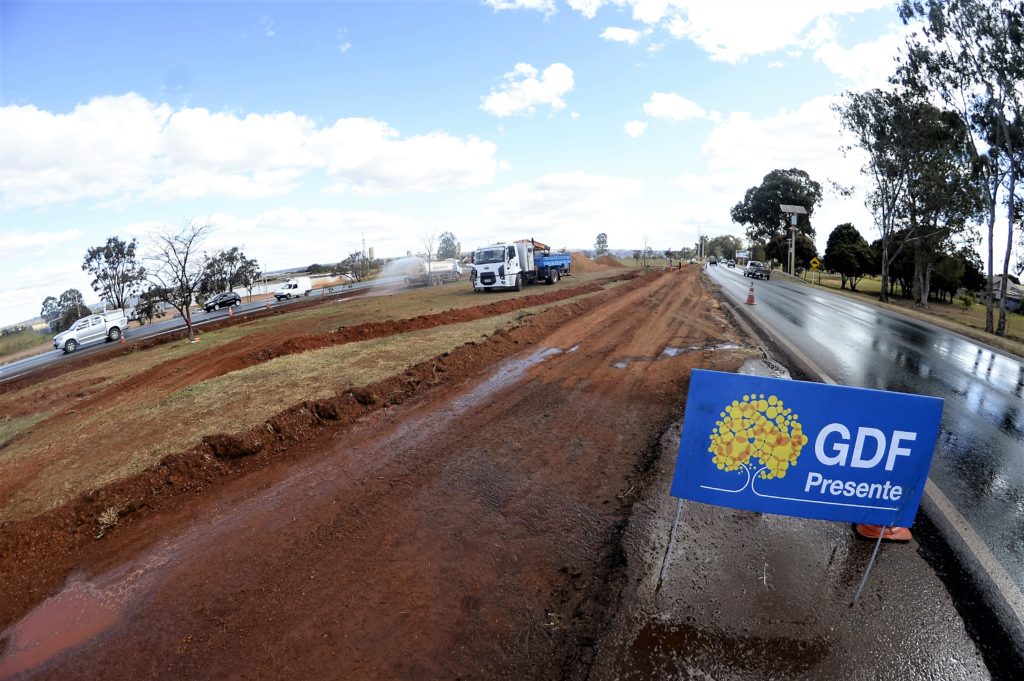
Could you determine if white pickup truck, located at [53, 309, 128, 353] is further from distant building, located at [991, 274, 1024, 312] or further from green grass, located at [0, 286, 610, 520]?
distant building, located at [991, 274, 1024, 312]

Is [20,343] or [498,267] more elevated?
[498,267]

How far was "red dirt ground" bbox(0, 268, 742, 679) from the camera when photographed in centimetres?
370

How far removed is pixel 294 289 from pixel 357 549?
1911 inches

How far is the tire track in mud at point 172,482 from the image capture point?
16.9 ft

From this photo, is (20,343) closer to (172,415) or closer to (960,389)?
(172,415)

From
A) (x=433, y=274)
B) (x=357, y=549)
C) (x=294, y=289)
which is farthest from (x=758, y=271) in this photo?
(x=357, y=549)

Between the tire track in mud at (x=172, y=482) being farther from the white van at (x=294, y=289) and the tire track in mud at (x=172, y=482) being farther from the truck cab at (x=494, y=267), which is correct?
the white van at (x=294, y=289)

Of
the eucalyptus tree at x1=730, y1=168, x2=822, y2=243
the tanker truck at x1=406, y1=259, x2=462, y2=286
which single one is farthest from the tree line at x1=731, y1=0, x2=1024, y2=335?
the tanker truck at x1=406, y1=259, x2=462, y2=286

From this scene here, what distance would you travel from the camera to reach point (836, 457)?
4.02 metres

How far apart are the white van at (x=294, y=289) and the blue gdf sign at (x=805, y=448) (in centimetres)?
4967

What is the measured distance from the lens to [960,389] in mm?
10070

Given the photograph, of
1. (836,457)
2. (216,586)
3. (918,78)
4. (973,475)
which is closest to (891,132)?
(918,78)

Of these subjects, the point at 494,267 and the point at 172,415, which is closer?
the point at 172,415

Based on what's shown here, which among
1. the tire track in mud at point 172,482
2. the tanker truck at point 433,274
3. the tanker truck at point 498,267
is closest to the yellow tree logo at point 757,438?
the tire track in mud at point 172,482
